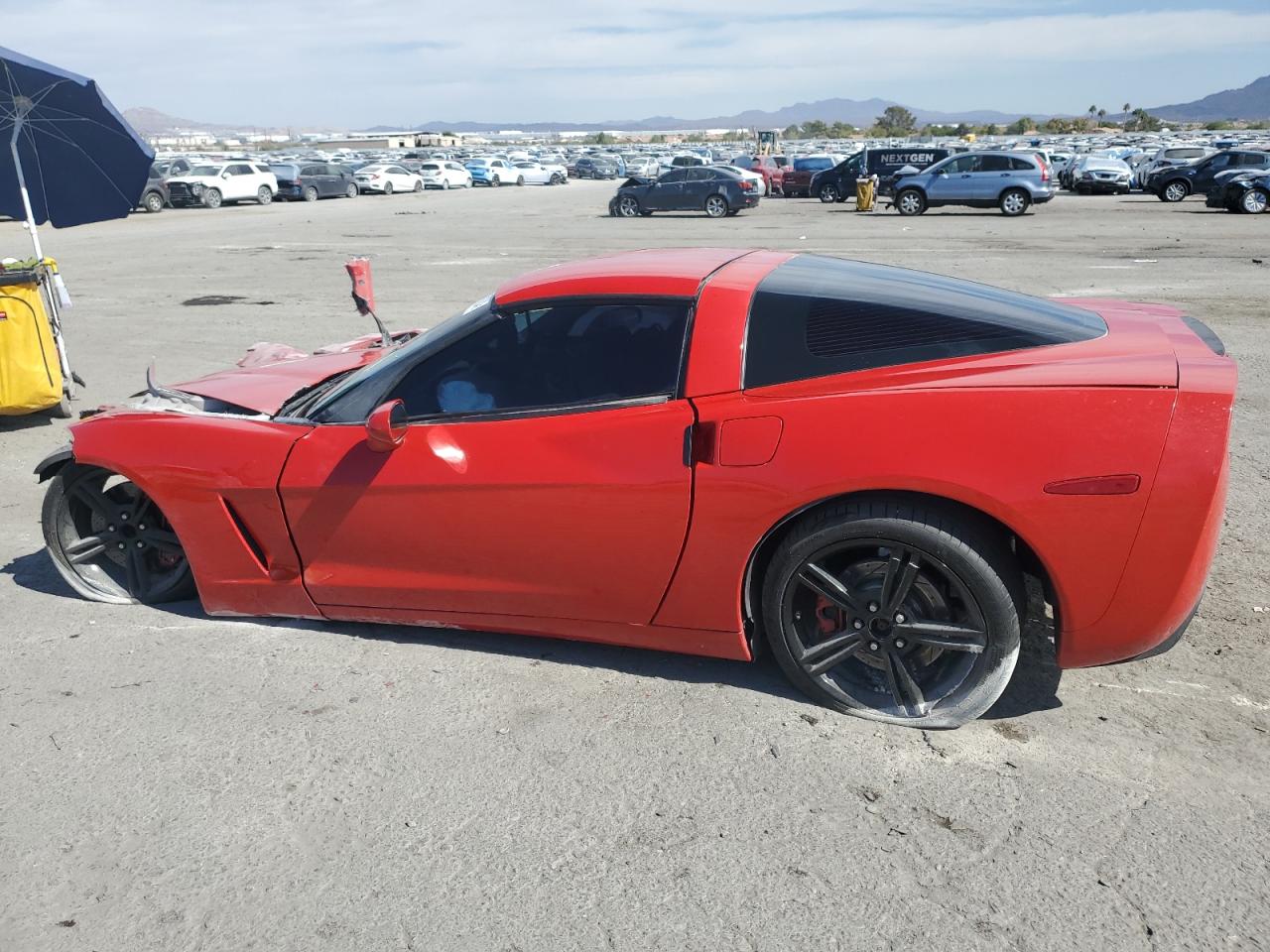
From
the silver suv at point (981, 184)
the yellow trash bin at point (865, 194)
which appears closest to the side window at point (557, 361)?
the silver suv at point (981, 184)

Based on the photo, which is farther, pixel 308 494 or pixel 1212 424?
pixel 308 494

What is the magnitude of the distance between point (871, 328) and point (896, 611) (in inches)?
36.1

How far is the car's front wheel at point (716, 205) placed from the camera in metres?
29.5

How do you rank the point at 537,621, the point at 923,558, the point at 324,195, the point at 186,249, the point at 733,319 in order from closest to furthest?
the point at 923,558 < the point at 733,319 < the point at 537,621 < the point at 186,249 < the point at 324,195

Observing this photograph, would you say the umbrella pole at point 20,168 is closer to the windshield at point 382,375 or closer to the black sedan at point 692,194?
the windshield at point 382,375

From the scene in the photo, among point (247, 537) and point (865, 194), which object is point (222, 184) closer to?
point (865, 194)

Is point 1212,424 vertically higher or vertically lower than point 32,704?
higher

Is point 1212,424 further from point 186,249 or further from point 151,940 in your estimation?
point 186,249

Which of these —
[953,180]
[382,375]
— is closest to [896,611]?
[382,375]

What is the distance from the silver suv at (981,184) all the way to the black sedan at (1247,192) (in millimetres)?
4053

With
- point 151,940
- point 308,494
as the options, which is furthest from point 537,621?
point 151,940

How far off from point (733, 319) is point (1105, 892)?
1.98 metres

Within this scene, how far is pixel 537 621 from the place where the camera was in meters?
3.80

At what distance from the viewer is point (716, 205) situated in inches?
1165
